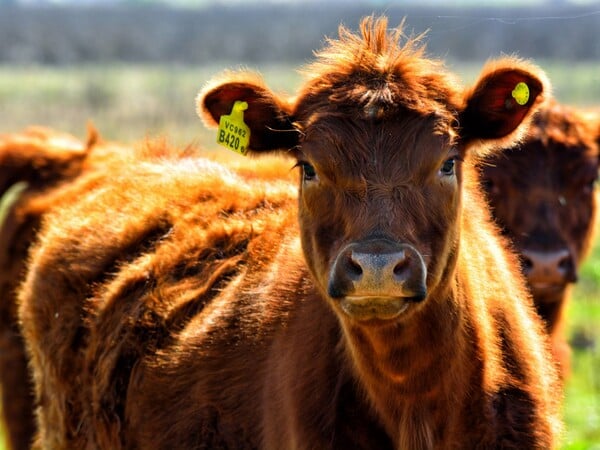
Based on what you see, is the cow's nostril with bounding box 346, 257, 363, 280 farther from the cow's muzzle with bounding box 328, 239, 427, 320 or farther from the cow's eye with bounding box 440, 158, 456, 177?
the cow's eye with bounding box 440, 158, 456, 177

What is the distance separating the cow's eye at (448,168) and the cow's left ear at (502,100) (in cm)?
24

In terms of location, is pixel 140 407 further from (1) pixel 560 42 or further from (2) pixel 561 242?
(1) pixel 560 42

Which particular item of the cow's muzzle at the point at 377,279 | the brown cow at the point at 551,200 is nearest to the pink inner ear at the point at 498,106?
the cow's muzzle at the point at 377,279

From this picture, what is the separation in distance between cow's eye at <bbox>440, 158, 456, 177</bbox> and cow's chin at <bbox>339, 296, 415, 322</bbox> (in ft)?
2.16

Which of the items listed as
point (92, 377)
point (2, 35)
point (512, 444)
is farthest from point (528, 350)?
point (2, 35)

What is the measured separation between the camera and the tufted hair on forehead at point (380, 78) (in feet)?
14.6

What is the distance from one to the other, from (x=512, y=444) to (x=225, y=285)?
6.10 feet

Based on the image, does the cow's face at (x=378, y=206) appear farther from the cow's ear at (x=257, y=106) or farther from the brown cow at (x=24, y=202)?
the brown cow at (x=24, y=202)

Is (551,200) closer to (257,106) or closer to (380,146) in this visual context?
(257,106)

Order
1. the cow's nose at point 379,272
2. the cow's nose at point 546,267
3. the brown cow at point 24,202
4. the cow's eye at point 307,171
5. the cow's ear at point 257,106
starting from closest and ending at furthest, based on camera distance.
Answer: the cow's nose at point 379,272 → the cow's eye at point 307,171 → the cow's ear at point 257,106 → the cow's nose at point 546,267 → the brown cow at point 24,202

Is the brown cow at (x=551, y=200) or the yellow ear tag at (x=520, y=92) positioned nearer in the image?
the yellow ear tag at (x=520, y=92)

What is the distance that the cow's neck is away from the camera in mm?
4363

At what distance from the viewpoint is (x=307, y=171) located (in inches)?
181

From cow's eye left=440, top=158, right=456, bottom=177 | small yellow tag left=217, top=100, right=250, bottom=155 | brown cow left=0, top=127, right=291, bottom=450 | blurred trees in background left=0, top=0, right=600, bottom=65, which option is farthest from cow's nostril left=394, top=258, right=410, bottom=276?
blurred trees in background left=0, top=0, right=600, bottom=65
